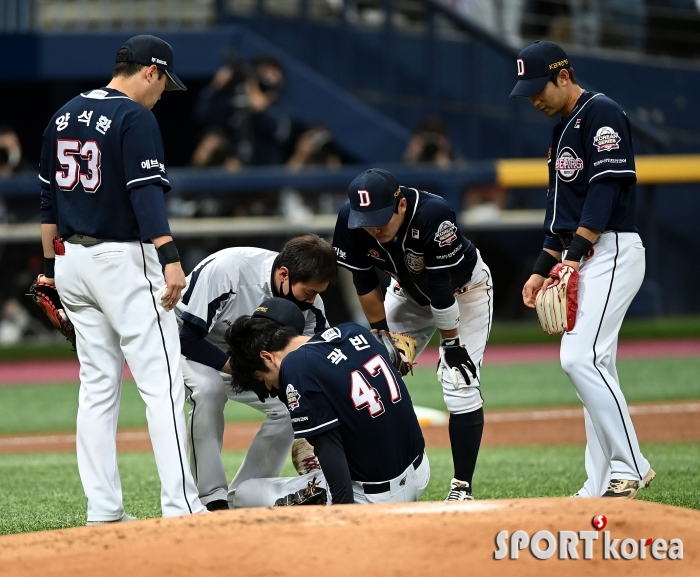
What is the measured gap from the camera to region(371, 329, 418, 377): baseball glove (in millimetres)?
4430

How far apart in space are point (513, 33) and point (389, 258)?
10.2 metres

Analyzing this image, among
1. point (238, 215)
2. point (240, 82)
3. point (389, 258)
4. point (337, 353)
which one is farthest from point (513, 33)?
point (337, 353)

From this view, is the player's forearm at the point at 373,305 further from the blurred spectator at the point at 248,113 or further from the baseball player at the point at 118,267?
the blurred spectator at the point at 248,113

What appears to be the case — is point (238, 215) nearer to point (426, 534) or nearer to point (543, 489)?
point (543, 489)

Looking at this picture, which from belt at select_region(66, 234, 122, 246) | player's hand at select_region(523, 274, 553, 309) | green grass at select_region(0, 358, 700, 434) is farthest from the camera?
green grass at select_region(0, 358, 700, 434)

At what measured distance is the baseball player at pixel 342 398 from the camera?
11.8 ft

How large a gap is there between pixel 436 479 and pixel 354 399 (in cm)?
189

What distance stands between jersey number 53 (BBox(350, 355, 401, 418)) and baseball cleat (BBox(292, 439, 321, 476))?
871 mm

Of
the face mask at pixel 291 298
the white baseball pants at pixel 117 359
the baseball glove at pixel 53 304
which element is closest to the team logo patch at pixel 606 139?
the face mask at pixel 291 298

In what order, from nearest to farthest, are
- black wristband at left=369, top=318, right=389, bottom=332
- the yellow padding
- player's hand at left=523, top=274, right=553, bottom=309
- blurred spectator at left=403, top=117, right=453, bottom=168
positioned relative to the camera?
player's hand at left=523, top=274, right=553, bottom=309 < black wristband at left=369, top=318, right=389, bottom=332 < the yellow padding < blurred spectator at left=403, top=117, right=453, bottom=168

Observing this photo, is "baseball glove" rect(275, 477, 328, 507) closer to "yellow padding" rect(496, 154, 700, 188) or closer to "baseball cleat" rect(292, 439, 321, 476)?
"baseball cleat" rect(292, 439, 321, 476)

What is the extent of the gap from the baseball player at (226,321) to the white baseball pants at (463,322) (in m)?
0.47

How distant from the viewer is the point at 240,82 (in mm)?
12344

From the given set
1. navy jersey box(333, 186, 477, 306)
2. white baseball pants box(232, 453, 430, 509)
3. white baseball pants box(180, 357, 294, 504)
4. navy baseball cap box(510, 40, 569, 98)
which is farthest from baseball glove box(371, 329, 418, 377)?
navy baseball cap box(510, 40, 569, 98)
